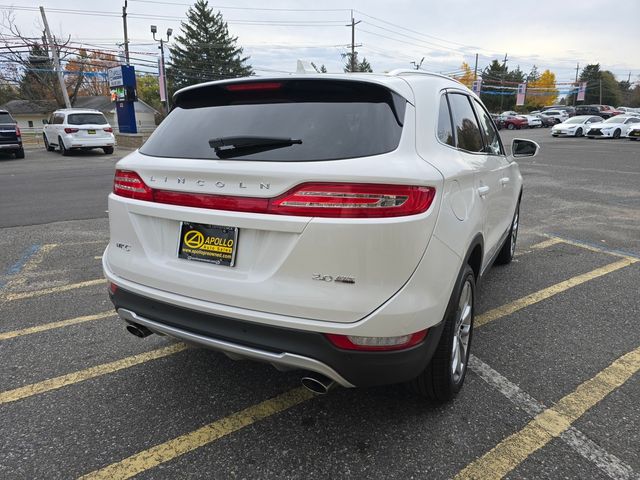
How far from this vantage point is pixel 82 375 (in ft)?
9.95

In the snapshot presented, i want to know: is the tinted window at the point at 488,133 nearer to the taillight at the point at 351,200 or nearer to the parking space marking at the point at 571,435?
the parking space marking at the point at 571,435

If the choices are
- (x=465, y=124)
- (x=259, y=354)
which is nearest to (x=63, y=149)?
(x=465, y=124)

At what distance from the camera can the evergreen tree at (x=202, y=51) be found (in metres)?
62.0

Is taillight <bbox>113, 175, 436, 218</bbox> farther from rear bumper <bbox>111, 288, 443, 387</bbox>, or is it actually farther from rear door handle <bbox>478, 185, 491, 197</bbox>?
rear door handle <bbox>478, 185, 491, 197</bbox>

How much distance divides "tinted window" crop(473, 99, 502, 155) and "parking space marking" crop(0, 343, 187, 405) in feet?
8.93

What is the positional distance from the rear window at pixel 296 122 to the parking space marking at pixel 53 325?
1.80 metres

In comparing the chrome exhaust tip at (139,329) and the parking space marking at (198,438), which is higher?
the chrome exhaust tip at (139,329)

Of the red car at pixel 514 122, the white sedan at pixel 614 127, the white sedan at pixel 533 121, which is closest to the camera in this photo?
the white sedan at pixel 614 127

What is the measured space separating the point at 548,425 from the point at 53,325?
3.49 metres

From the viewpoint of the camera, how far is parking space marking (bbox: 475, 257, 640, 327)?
3.93 m

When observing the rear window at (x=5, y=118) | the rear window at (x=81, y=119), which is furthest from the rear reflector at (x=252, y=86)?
the rear window at (x=5, y=118)

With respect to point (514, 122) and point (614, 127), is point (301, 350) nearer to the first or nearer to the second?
point (614, 127)

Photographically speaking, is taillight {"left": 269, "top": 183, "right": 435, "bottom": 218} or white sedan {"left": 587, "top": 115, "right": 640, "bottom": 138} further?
white sedan {"left": 587, "top": 115, "right": 640, "bottom": 138}

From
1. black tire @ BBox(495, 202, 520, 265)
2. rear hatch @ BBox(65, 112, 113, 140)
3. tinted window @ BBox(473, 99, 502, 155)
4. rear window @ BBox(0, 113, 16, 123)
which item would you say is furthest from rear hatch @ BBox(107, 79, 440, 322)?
rear window @ BBox(0, 113, 16, 123)
